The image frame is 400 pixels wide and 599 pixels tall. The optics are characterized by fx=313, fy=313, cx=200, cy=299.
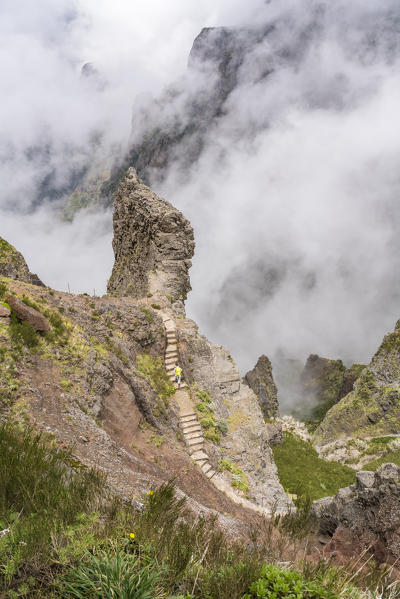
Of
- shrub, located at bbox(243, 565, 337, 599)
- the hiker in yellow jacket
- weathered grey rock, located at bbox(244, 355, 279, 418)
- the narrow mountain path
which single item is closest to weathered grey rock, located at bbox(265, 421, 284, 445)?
the narrow mountain path

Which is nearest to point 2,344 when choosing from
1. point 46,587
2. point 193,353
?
point 46,587

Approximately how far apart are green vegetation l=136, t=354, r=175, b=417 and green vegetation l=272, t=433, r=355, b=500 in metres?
10.3

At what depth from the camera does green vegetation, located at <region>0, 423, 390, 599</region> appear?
11.5 feet

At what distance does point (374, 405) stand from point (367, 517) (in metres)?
35.6

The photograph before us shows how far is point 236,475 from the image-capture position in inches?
663

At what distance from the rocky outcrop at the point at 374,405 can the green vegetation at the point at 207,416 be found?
2877 centimetres

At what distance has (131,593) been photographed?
11.0 feet

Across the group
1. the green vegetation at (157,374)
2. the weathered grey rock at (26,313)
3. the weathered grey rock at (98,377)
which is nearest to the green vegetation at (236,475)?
the green vegetation at (157,374)

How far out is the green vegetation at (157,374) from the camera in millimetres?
17297

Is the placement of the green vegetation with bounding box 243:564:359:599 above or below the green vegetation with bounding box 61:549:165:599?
below

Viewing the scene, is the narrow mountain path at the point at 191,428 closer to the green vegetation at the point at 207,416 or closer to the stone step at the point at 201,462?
the stone step at the point at 201,462

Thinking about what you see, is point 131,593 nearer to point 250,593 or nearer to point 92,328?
point 250,593

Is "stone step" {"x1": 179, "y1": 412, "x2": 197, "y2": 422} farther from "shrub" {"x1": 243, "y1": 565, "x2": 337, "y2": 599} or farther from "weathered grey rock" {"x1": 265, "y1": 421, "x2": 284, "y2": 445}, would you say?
"weathered grey rock" {"x1": 265, "y1": 421, "x2": 284, "y2": 445}

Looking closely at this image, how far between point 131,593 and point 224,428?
55.0 feet
